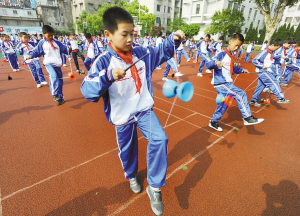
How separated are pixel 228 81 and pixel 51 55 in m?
5.56

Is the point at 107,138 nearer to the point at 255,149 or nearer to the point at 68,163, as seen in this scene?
the point at 68,163

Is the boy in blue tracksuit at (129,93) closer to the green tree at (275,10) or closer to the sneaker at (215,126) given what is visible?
the sneaker at (215,126)

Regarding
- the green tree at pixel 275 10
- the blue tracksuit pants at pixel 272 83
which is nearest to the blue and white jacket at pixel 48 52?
the blue tracksuit pants at pixel 272 83

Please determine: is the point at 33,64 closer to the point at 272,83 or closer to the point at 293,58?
the point at 272,83

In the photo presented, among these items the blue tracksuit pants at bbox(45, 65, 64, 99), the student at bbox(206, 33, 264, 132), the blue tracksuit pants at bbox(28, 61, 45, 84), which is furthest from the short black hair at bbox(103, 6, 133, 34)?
the blue tracksuit pants at bbox(28, 61, 45, 84)

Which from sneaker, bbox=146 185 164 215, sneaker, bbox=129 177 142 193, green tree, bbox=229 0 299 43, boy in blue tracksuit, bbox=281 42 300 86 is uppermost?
green tree, bbox=229 0 299 43

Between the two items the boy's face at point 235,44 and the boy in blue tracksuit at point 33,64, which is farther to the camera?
the boy in blue tracksuit at point 33,64

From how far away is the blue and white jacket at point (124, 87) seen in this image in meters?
1.79

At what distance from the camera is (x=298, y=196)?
2.54 metres

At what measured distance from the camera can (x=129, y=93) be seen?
207 cm

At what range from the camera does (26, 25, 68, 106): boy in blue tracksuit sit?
5.29 meters

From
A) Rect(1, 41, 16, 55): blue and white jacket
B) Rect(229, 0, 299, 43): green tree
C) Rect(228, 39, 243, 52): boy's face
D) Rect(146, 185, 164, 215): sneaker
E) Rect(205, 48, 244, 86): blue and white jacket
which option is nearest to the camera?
Rect(146, 185, 164, 215): sneaker

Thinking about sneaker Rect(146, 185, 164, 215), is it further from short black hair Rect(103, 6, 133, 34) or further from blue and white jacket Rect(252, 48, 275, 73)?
blue and white jacket Rect(252, 48, 275, 73)

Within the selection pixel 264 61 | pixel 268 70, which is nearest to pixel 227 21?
pixel 264 61
